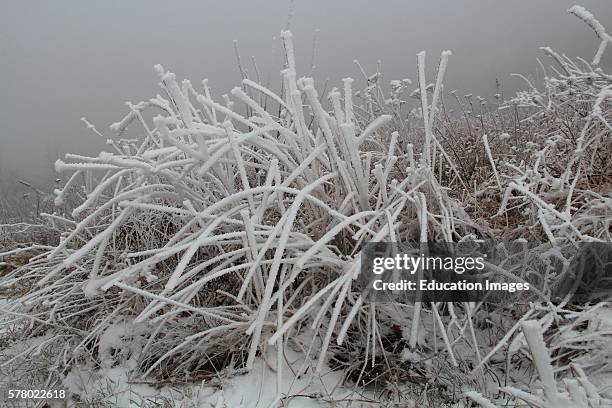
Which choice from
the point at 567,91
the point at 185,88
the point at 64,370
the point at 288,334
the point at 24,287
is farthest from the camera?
the point at 24,287

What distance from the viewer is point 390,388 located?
4.77ft

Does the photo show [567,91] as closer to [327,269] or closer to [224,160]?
[327,269]

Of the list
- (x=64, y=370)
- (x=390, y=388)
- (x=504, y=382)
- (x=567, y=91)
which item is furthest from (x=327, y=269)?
(x=567, y=91)

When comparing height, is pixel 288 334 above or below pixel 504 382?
above

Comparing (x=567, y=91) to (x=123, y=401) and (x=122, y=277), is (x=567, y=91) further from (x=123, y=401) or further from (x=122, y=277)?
(x=123, y=401)

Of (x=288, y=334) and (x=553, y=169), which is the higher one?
(x=553, y=169)

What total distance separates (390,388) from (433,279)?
391 mm

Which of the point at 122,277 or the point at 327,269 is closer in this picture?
the point at 122,277

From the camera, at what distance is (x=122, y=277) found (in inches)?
58.6

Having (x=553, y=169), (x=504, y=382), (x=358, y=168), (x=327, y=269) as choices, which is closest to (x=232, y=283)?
(x=327, y=269)

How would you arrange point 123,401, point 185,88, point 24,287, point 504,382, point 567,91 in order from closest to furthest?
1. point 504,382
2. point 123,401
3. point 185,88
4. point 567,91
5. point 24,287

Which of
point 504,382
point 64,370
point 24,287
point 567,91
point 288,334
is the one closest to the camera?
point 504,382

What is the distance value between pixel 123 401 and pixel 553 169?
215 centimetres

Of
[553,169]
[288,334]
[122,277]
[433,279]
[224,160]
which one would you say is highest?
[224,160]
